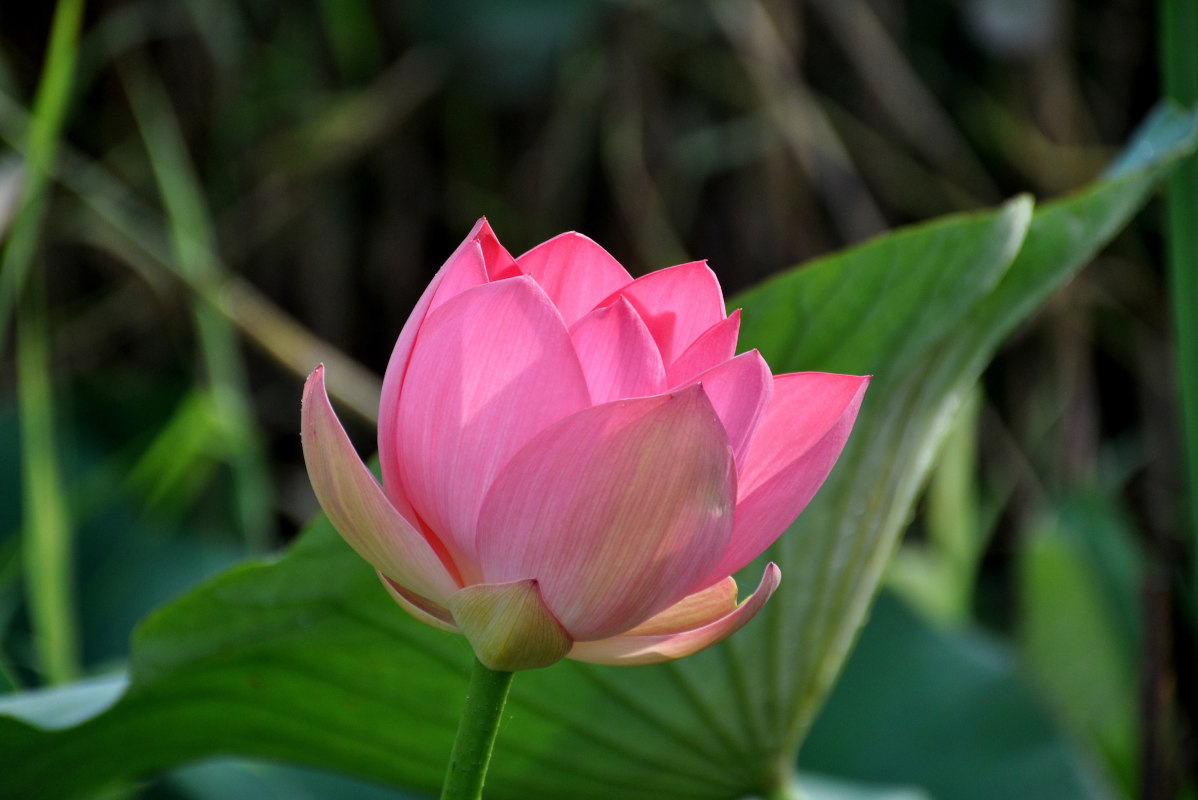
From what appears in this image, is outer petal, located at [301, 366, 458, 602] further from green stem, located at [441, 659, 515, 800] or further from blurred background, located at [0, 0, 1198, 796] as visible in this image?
blurred background, located at [0, 0, 1198, 796]

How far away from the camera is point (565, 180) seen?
1.17 m

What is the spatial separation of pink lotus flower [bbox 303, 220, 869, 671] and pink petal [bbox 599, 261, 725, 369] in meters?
0.02

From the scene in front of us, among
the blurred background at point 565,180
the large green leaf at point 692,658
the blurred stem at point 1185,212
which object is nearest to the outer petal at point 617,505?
the large green leaf at point 692,658

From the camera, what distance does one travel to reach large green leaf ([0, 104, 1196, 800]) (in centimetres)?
32

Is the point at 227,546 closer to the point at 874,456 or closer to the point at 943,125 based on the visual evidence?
the point at 874,456

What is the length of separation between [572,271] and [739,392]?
0.06 m

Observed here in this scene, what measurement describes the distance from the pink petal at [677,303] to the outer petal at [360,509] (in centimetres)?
7

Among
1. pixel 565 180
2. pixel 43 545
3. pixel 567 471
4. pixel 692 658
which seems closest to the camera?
pixel 567 471

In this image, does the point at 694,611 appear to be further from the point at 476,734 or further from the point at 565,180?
the point at 565,180

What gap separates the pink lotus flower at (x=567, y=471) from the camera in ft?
0.58

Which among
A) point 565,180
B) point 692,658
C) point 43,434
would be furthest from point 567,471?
point 565,180

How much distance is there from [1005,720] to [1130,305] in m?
0.78

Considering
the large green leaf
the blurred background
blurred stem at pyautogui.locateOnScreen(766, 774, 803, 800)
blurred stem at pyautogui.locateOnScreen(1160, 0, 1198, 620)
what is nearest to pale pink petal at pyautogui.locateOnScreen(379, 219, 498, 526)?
the large green leaf

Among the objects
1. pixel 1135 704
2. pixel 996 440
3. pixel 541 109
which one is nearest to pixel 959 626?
pixel 1135 704
